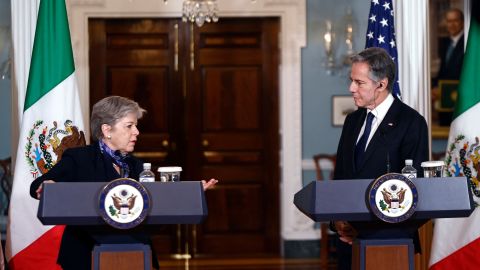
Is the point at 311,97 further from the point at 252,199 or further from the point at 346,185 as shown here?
the point at 346,185

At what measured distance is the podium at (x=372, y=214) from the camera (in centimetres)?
388

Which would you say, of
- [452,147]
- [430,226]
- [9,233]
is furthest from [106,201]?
[430,226]

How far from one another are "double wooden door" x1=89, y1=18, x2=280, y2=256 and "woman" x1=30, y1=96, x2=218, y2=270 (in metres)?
Answer: 4.94

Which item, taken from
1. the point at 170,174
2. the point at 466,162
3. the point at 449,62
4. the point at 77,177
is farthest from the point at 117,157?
the point at 449,62

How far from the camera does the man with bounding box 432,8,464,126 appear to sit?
9641mm

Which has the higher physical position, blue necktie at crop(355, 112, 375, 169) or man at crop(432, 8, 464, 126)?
man at crop(432, 8, 464, 126)

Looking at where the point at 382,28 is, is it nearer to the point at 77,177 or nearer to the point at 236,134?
the point at 77,177

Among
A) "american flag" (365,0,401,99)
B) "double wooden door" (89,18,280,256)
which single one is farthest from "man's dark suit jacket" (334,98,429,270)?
"double wooden door" (89,18,280,256)

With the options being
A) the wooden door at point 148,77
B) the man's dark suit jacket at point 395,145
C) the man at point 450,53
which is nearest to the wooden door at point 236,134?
the wooden door at point 148,77

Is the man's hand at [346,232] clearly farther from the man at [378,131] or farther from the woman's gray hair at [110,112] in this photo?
the woman's gray hair at [110,112]

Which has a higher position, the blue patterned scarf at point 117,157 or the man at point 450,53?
the man at point 450,53

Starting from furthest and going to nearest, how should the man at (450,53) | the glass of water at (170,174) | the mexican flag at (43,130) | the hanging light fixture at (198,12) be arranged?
1. the man at (450,53)
2. the hanging light fixture at (198,12)
3. the mexican flag at (43,130)
4. the glass of water at (170,174)

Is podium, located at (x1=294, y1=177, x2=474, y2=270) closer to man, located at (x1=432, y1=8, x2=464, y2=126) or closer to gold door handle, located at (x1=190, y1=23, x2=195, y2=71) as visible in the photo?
gold door handle, located at (x1=190, y1=23, x2=195, y2=71)

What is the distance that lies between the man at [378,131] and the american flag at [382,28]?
1698mm
